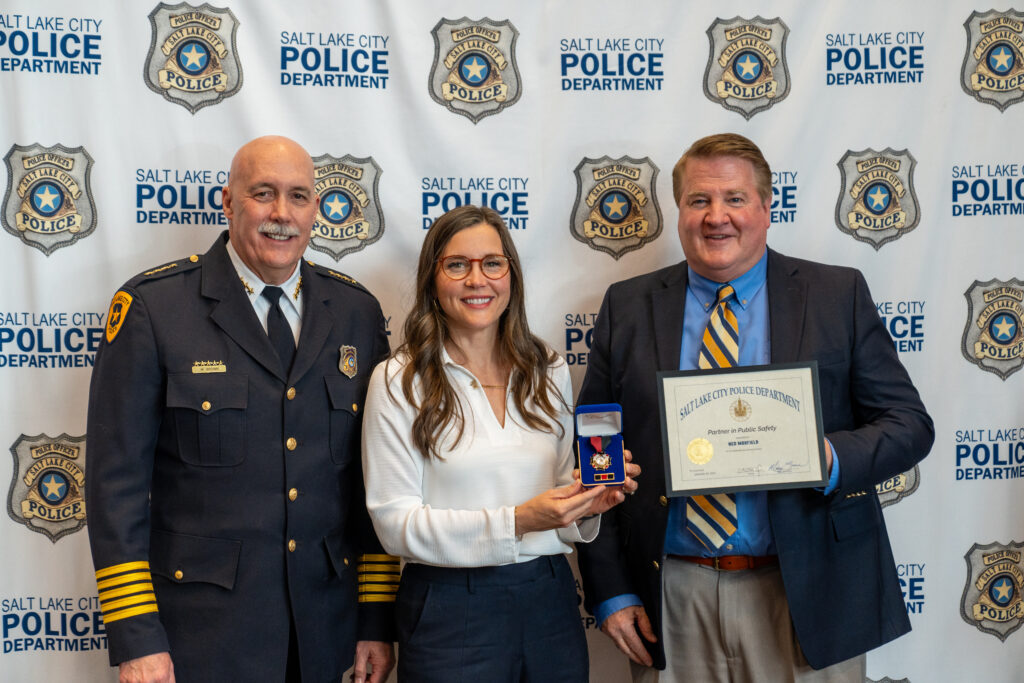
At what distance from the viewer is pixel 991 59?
288 cm

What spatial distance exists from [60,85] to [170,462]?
1.35 metres

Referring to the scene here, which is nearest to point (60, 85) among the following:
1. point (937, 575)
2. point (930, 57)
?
point (930, 57)

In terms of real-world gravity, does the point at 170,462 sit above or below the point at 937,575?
above

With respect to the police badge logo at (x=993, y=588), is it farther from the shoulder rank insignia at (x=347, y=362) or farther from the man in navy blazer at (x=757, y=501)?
the shoulder rank insignia at (x=347, y=362)

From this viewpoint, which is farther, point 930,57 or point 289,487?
point 930,57

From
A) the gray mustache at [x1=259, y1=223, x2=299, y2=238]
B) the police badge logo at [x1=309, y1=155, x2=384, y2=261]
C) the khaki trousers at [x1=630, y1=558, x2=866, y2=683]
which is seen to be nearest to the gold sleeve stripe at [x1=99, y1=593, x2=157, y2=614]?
the gray mustache at [x1=259, y1=223, x2=299, y2=238]

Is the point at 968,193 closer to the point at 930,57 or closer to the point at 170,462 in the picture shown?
the point at 930,57

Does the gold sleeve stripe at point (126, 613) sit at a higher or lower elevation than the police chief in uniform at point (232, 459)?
lower

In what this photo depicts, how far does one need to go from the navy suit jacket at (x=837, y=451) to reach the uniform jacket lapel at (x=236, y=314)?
0.97 metres

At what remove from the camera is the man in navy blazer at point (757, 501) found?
2205 mm

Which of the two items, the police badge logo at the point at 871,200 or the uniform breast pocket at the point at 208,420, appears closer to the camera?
the uniform breast pocket at the point at 208,420

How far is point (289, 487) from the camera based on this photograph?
214cm

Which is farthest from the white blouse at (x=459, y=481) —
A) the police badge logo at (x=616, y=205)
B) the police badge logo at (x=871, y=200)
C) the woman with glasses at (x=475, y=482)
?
the police badge logo at (x=871, y=200)

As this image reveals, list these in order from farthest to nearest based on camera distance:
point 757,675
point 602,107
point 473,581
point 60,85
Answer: point 602,107 < point 60,85 < point 757,675 < point 473,581
